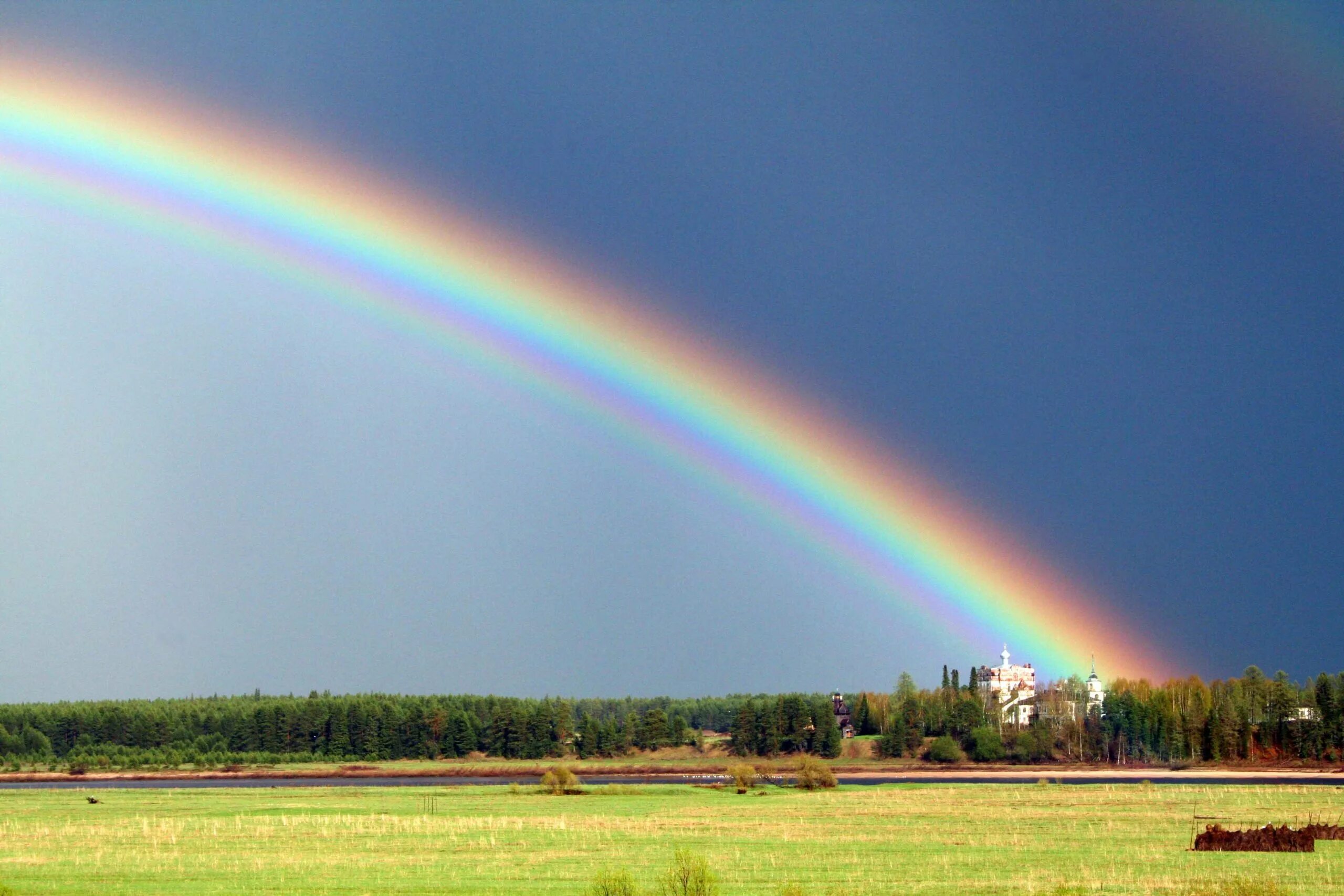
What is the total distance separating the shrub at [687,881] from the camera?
31406mm

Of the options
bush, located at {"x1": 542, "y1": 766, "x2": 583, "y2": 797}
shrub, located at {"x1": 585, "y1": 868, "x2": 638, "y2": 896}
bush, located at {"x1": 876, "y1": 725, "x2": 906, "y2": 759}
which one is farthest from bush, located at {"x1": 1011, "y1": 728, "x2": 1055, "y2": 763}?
shrub, located at {"x1": 585, "y1": 868, "x2": 638, "y2": 896}

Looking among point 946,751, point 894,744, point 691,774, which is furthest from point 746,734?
point 691,774

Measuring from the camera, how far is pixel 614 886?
3139cm

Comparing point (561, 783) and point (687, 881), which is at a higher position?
point (687, 881)

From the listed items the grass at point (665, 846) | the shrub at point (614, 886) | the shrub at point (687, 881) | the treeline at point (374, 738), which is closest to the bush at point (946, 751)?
the treeline at point (374, 738)

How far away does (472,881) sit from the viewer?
1620 inches

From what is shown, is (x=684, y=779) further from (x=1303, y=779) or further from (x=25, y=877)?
(x=25, y=877)

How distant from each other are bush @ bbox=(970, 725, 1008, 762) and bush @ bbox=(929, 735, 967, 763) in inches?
82.1

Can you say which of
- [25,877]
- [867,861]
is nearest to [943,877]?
[867,861]

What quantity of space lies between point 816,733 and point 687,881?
149 meters

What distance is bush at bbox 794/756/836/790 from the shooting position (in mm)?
102188

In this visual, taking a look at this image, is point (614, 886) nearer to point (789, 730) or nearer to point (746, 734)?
point (789, 730)

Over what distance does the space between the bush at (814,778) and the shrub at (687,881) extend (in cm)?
6843

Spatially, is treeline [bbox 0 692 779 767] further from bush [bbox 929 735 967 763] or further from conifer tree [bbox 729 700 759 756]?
bush [bbox 929 735 967 763]
